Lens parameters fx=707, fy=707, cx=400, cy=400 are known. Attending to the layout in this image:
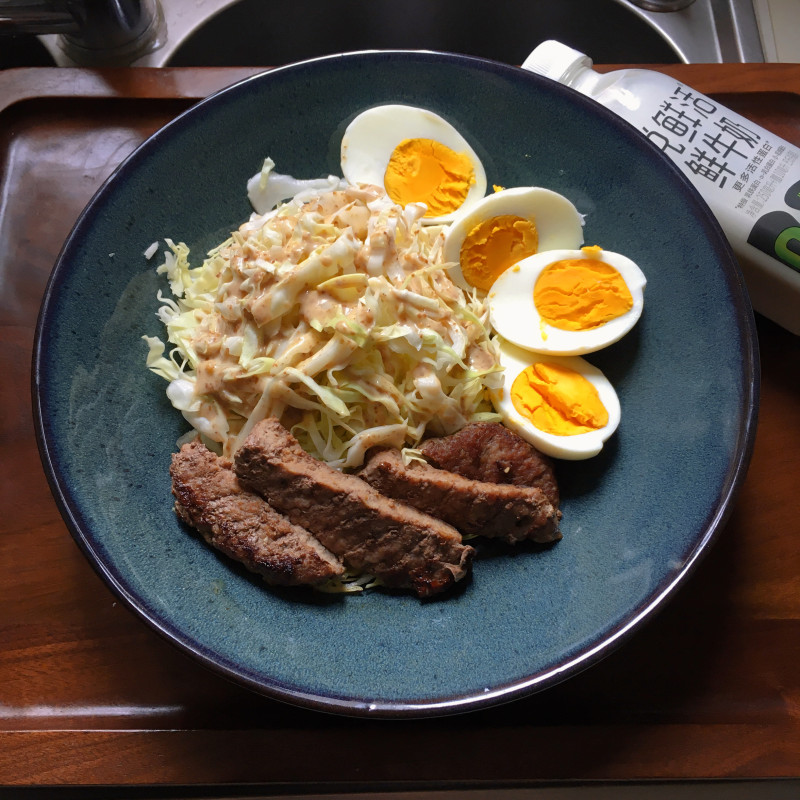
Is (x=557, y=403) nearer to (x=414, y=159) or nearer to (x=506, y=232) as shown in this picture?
(x=506, y=232)

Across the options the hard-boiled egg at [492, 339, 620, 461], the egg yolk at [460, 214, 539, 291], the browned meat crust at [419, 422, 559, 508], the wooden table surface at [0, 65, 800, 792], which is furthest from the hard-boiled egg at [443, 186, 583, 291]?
the wooden table surface at [0, 65, 800, 792]

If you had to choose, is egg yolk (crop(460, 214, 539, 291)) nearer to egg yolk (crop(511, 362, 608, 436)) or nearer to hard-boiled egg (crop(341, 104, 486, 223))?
hard-boiled egg (crop(341, 104, 486, 223))

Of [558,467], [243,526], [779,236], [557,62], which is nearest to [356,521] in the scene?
[243,526]

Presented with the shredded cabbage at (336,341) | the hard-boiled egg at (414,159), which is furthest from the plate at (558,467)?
the shredded cabbage at (336,341)

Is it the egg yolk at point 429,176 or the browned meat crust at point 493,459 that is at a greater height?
the egg yolk at point 429,176

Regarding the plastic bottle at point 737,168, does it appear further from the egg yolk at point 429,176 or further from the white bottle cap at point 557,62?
the egg yolk at point 429,176

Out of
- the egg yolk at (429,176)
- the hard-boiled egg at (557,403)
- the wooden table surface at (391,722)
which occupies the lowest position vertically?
the wooden table surface at (391,722)

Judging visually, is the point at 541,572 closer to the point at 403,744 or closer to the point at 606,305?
the point at 403,744
